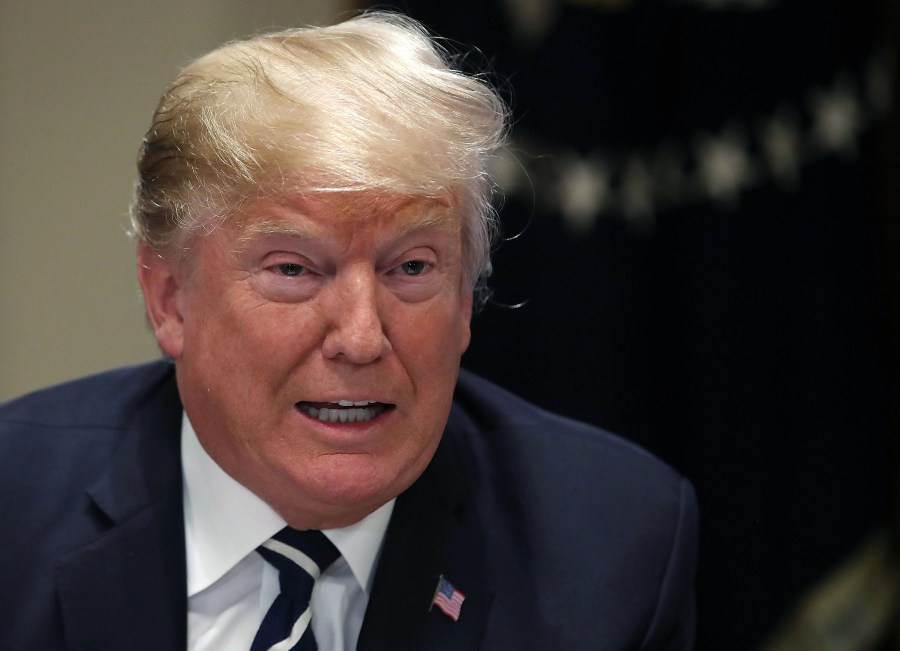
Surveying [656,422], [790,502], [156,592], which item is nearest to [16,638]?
[156,592]

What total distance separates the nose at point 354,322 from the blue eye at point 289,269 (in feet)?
0.17

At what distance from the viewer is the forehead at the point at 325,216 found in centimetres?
171

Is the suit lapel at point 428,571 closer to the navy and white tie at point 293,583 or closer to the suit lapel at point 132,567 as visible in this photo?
the navy and white tie at point 293,583

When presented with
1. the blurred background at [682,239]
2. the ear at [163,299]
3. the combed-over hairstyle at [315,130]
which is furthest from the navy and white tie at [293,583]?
the blurred background at [682,239]

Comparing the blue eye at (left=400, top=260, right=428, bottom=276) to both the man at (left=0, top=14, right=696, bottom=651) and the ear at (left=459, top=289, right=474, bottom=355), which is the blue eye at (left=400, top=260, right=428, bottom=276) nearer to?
the man at (left=0, top=14, right=696, bottom=651)

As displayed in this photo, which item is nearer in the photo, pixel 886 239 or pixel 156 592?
pixel 156 592

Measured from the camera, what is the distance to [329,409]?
1779 mm

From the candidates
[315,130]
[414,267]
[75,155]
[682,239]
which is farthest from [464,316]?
[75,155]

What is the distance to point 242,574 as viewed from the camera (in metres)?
1.93

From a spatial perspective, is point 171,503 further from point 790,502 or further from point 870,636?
point 870,636

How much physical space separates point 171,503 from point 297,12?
1513 mm

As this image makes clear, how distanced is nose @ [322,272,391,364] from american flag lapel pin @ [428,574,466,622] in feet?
1.46

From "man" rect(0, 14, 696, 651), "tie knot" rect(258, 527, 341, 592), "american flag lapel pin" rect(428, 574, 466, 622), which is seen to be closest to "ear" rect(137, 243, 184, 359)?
"man" rect(0, 14, 696, 651)

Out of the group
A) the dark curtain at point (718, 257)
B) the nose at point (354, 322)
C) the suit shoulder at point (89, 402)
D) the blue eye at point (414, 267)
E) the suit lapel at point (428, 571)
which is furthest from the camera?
the dark curtain at point (718, 257)
